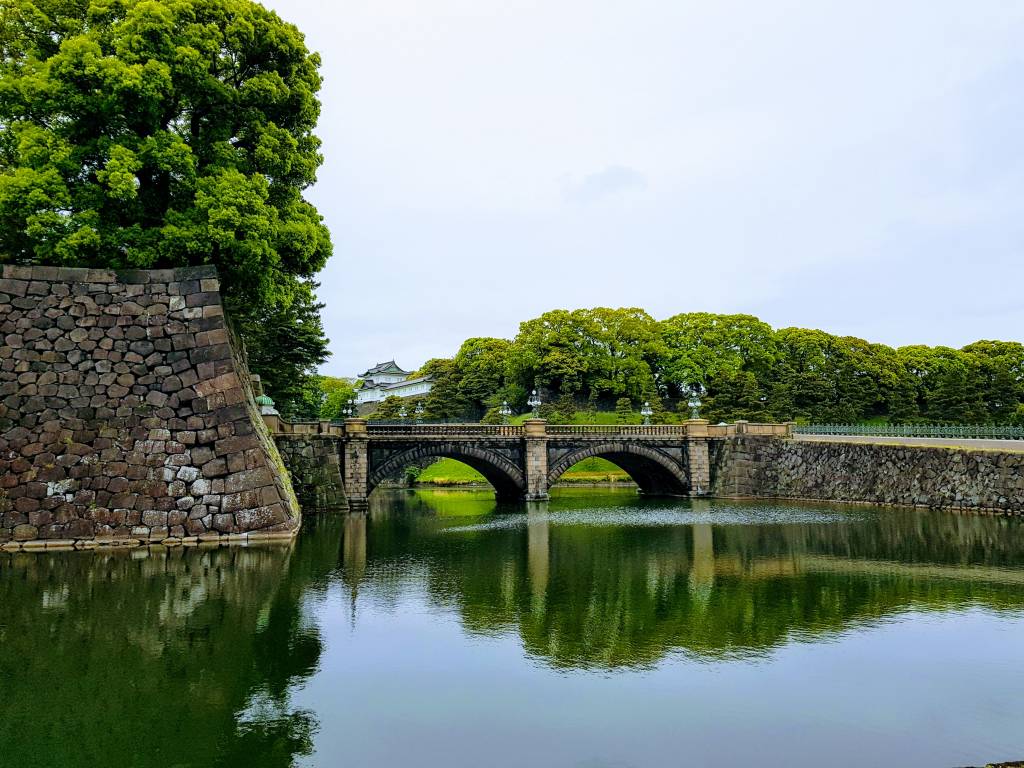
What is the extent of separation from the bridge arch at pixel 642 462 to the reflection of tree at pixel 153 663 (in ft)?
90.9

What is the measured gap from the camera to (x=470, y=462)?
44.2 metres

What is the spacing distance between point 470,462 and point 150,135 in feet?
88.2

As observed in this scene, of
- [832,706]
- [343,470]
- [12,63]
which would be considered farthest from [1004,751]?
[343,470]

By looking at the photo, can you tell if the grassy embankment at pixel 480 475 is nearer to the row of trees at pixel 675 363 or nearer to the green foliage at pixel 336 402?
the row of trees at pixel 675 363

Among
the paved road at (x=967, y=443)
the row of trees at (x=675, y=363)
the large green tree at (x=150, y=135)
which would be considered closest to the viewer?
the large green tree at (x=150, y=135)

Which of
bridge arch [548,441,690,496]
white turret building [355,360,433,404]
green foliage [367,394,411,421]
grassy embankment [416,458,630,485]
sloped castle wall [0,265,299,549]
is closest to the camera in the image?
sloped castle wall [0,265,299,549]

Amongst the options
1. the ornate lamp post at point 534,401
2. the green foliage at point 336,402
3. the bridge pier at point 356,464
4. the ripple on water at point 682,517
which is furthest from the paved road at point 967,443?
the green foliage at point 336,402

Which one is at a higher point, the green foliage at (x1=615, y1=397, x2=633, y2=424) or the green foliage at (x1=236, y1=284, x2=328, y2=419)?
the green foliage at (x1=236, y1=284, x2=328, y2=419)

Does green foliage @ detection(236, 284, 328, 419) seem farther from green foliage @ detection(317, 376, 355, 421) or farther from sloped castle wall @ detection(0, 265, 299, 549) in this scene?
green foliage @ detection(317, 376, 355, 421)

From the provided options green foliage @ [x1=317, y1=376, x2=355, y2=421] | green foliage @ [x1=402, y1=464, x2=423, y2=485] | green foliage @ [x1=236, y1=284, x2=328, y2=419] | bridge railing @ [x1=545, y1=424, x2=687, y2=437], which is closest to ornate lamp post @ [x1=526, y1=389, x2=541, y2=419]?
green foliage @ [x1=402, y1=464, x2=423, y2=485]

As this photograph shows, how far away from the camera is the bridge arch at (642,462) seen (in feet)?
143

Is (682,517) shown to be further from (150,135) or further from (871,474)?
(150,135)

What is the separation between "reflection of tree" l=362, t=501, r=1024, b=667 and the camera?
11.5m

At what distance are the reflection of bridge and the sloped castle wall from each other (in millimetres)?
11818
